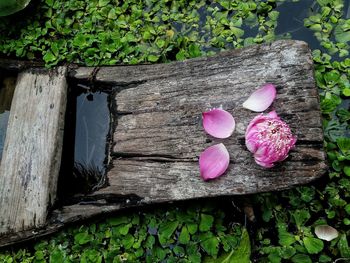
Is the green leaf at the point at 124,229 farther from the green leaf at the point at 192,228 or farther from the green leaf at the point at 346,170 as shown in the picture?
the green leaf at the point at 346,170

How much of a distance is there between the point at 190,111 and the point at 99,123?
0.82 meters

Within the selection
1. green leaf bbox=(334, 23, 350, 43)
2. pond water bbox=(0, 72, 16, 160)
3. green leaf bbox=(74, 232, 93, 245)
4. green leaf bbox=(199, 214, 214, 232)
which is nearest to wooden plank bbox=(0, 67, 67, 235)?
green leaf bbox=(74, 232, 93, 245)

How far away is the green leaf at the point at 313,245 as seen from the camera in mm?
2309

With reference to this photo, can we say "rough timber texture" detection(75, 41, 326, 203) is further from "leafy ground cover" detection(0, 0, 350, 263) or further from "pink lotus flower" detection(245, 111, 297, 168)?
"leafy ground cover" detection(0, 0, 350, 263)

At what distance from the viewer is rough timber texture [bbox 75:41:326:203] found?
84.4 inches

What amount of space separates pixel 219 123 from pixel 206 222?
0.61 meters

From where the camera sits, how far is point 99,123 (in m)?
2.94

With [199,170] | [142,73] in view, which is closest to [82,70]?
[142,73]

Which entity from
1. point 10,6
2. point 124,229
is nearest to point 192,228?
point 124,229

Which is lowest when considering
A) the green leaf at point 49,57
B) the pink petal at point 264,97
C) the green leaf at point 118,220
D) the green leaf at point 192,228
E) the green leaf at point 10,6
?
the green leaf at point 192,228

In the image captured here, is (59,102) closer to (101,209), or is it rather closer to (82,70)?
(82,70)

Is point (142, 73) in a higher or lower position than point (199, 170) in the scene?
higher

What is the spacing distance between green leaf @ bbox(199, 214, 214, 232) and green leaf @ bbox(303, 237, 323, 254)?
531 mm

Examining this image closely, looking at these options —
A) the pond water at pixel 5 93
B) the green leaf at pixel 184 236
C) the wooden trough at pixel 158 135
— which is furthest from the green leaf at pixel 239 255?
the pond water at pixel 5 93
